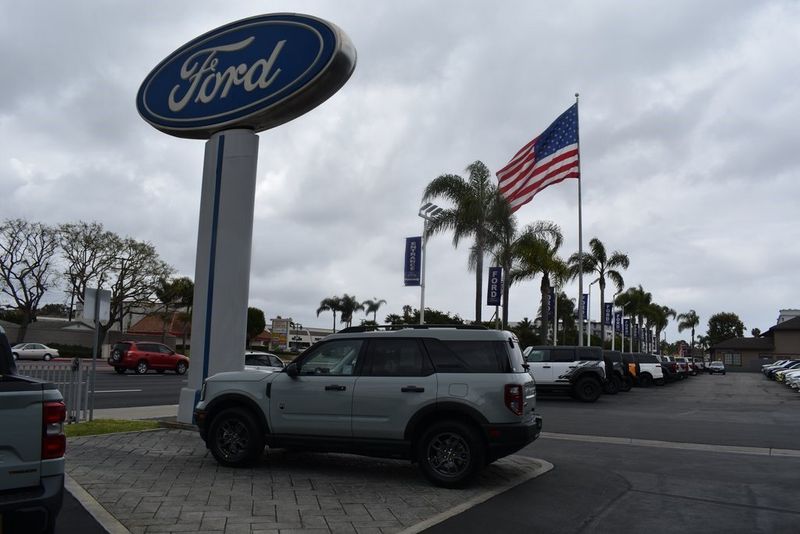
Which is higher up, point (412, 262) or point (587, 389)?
point (412, 262)

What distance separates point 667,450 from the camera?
37.8 ft

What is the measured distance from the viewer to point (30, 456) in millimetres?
4473

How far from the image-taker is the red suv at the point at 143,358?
32.8 meters

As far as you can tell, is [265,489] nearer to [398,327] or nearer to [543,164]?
[398,327]

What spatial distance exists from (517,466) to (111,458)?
549cm

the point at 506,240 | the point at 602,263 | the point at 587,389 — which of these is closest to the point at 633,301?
the point at 602,263

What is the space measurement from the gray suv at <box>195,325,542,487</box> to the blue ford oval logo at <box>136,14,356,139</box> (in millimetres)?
5069

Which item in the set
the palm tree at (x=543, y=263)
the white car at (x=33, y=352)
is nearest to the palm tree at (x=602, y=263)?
the palm tree at (x=543, y=263)

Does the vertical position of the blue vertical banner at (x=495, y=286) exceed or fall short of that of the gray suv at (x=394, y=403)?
it exceeds it

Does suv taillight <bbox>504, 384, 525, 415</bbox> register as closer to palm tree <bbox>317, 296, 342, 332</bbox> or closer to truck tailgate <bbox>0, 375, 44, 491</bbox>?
truck tailgate <bbox>0, 375, 44, 491</bbox>

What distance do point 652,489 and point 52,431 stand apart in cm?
659

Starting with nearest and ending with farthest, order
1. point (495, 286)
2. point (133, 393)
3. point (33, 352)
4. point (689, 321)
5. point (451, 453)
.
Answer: point (451, 453), point (133, 393), point (495, 286), point (33, 352), point (689, 321)

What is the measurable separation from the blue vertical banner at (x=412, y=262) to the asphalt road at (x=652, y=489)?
1018cm

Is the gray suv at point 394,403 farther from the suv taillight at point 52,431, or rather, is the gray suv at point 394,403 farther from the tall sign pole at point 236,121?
the suv taillight at point 52,431
